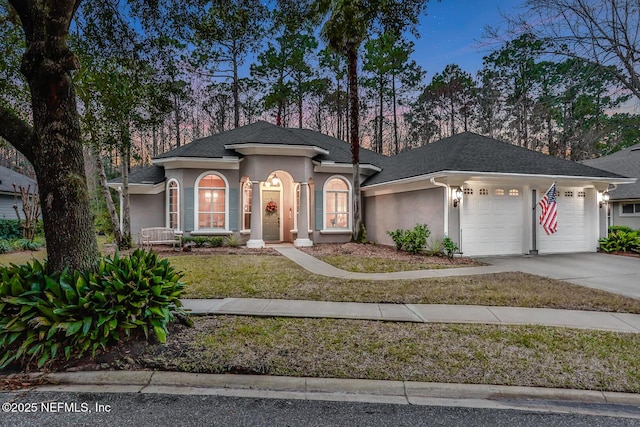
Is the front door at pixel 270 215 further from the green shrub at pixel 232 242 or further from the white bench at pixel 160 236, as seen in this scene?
the white bench at pixel 160 236

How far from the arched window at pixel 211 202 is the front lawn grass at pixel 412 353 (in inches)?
370

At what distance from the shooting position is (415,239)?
11695mm

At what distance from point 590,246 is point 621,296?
777cm

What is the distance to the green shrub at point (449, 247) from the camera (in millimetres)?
10758

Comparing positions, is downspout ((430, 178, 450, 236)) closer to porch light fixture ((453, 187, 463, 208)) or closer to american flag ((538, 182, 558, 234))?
porch light fixture ((453, 187, 463, 208))

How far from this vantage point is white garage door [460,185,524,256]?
36.9 ft

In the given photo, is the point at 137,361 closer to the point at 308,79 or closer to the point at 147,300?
the point at 147,300

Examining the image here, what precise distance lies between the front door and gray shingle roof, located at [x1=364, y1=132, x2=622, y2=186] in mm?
4904

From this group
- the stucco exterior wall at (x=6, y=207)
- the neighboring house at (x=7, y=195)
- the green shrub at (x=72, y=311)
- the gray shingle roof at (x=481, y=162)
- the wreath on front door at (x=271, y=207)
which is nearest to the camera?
the green shrub at (x=72, y=311)

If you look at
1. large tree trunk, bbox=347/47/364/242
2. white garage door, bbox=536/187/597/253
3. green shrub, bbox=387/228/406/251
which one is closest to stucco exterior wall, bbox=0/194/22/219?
large tree trunk, bbox=347/47/364/242

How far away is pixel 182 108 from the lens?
3077 cm

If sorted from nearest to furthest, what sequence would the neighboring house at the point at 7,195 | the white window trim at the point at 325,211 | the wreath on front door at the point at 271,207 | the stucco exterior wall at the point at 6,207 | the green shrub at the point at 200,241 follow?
the green shrub at the point at 200,241 < the white window trim at the point at 325,211 < the wreath on front door at the point at 271,207 < the neighboring house at the point at 7,195 < the stucco exterior wall at the point at 6,207

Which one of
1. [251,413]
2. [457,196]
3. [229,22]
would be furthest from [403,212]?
[251,413]

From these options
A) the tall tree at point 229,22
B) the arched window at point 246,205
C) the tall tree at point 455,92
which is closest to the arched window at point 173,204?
the arched window at point 246,205
